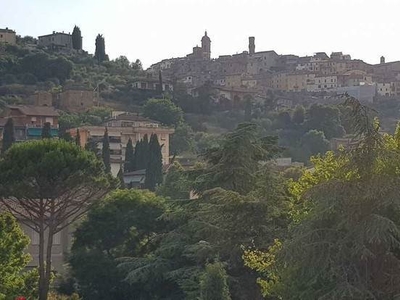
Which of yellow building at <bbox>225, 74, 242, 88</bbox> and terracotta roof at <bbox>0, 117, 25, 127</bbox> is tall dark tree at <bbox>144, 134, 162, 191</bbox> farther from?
yellow building at <bbox>225, 74, 242, 88</bbox>

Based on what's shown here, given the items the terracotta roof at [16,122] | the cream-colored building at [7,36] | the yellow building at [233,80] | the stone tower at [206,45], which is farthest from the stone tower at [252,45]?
the terracotta roof at [16,122]

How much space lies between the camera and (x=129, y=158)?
57.0 metres

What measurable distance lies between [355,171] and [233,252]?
19.0ft

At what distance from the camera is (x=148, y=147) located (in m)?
53.2

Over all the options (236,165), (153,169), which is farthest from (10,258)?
(153,169)

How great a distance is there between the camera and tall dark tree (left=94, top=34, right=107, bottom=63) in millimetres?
99625

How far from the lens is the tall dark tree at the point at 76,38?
4066 inches

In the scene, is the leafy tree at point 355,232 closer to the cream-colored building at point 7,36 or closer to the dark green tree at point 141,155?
the dark green tree at point 141,155

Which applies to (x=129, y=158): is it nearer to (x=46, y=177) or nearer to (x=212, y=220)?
(x=46, y=177)

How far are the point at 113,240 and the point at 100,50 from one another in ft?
255

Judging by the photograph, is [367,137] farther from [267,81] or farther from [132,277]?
[267,81]

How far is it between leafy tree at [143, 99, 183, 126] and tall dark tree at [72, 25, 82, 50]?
109 feet

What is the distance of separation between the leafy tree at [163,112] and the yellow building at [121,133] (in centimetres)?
519

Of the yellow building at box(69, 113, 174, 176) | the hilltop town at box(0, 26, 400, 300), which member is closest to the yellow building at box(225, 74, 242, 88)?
the yellow building at box(69, 113, 174, 176)
